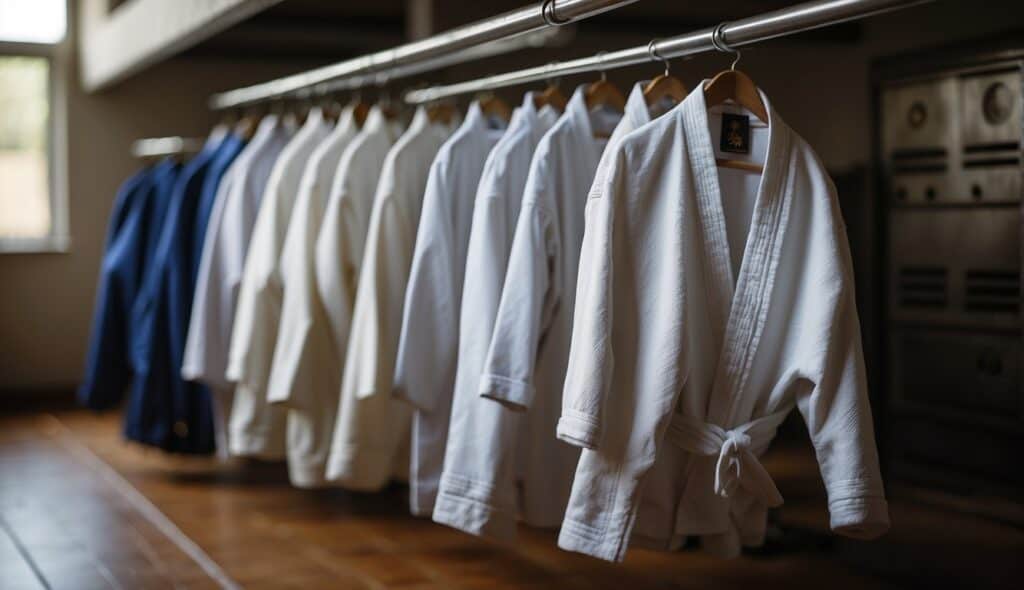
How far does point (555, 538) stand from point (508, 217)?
142 cm

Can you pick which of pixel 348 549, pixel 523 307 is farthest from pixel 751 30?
pixel 348 549

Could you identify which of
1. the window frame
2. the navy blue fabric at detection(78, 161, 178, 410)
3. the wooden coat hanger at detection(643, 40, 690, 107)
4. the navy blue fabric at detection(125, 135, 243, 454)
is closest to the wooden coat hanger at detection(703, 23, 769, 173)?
the wooden coat hanger at detection(643, 40, 690, 107)

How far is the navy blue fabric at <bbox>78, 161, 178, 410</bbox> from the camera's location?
4.62 m

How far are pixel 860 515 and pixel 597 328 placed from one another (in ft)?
1.73

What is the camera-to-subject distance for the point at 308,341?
10.6ft

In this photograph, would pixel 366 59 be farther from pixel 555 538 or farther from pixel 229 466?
pixel 229 466

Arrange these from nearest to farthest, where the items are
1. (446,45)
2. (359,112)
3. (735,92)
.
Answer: (735,92)
(446,45)
(359,112)

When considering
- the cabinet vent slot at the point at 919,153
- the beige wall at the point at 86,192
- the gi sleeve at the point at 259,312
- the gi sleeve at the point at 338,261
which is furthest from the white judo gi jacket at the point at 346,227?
the beige wall at the point at 86,192

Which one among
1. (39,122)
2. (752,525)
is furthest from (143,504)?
(39,122)

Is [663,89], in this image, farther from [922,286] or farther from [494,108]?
A: [922,286]

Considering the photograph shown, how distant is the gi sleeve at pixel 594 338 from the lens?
197 centimetres

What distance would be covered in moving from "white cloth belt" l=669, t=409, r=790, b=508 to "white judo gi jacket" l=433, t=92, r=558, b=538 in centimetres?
43

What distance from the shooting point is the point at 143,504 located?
4.10 metres

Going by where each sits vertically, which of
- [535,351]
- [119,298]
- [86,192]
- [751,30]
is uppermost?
[751,30]
